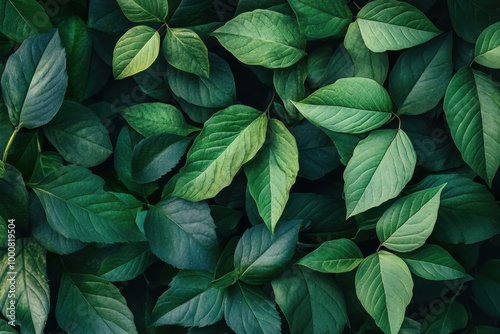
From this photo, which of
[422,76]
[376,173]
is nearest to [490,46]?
[422,76]

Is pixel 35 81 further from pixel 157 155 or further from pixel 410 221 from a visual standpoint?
pixel 410 221

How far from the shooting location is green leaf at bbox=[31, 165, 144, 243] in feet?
2.90

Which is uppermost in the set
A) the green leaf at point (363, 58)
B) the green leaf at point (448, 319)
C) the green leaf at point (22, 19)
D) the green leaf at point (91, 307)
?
the green leaf at point (22, 19)

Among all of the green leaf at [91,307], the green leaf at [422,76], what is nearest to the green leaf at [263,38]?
the green leaf at [422,76]

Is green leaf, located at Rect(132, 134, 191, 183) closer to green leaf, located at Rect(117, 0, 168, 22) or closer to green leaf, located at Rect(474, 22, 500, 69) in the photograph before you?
green leaf, located at Rect(117, 0, 168, 22)

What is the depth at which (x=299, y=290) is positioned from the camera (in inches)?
34.6

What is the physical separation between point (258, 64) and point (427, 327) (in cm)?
39

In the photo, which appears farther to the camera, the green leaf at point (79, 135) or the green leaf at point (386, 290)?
the green leaf at point (79, 135)

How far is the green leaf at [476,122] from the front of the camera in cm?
78

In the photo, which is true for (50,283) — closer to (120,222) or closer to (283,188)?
(120,222)

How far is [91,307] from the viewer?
0.95 metres

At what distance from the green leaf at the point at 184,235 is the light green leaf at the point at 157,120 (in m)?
0.09

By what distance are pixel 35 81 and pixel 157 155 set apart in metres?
0.18

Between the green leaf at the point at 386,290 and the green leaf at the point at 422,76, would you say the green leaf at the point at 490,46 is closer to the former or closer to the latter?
the green leaf at the point at 422,76
